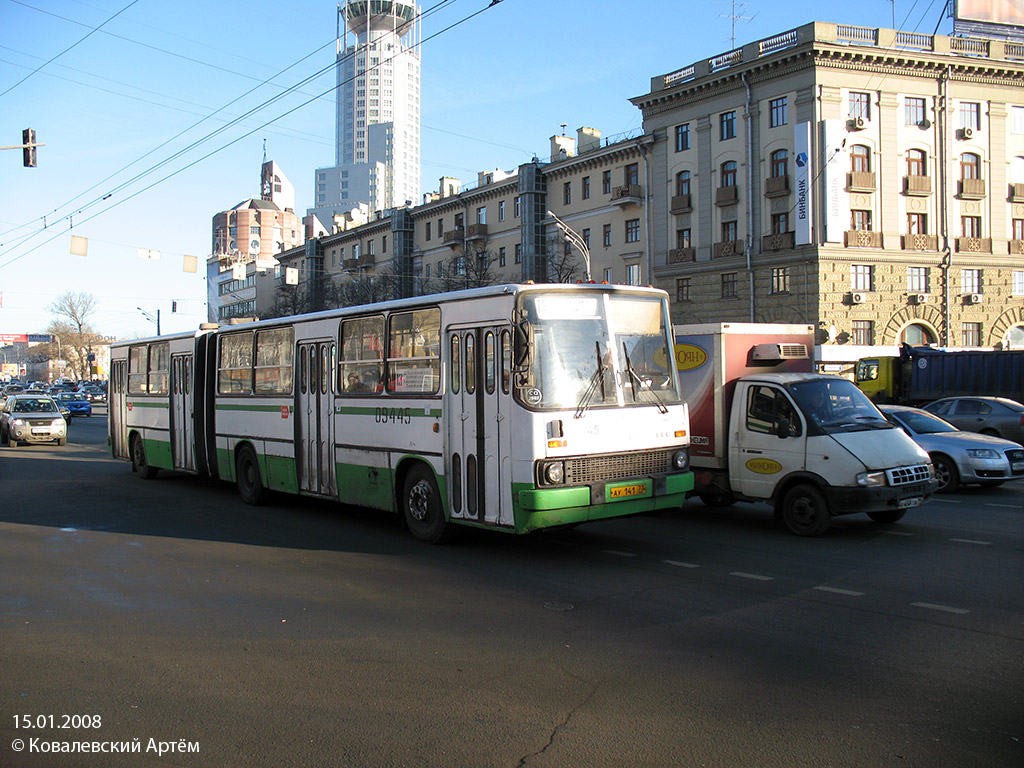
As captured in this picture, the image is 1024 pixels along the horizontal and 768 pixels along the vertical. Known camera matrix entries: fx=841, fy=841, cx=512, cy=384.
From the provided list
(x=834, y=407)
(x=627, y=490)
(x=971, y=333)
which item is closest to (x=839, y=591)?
(x=627, y=490)

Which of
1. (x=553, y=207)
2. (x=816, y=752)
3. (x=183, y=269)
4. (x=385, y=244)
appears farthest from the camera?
(x=385, y=244)

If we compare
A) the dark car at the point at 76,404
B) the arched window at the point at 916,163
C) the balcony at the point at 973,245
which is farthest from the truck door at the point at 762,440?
the dark car at the point at 76,404

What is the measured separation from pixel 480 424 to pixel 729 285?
3982 cm

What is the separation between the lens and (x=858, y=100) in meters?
43.8

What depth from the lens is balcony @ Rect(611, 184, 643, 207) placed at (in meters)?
51.6

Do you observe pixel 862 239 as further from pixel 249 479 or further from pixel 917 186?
pixel 249 479

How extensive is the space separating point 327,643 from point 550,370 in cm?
382

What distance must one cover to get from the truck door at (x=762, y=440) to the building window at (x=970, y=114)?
42458mm

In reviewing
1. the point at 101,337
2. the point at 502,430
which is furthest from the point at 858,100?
the point at 101,337

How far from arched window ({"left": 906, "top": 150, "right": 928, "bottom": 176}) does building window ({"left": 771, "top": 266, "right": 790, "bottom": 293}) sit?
865 centimetres

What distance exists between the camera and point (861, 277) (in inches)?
1722

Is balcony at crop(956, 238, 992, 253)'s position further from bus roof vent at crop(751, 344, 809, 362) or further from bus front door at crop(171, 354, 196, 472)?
bus front door at crop(171, 354, 196, 472)

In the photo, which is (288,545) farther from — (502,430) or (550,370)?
(550,370)

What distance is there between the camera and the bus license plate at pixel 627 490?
29.7 ft
